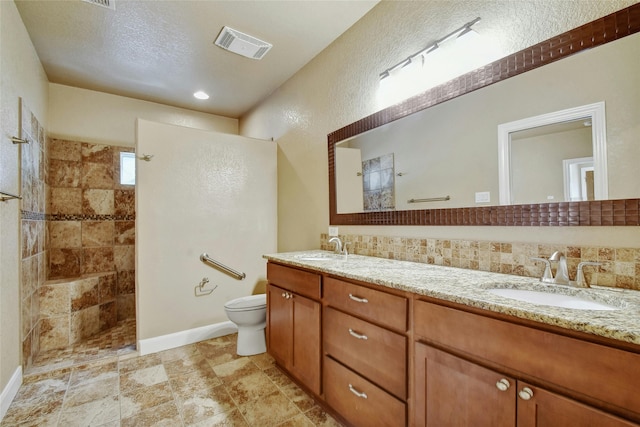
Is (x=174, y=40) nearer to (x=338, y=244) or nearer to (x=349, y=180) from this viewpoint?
(x=349, y=180)

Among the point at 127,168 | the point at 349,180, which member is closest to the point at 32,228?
the point at 127,168

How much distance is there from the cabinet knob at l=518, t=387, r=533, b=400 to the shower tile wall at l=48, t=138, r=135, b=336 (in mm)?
3581

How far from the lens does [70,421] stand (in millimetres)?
1617

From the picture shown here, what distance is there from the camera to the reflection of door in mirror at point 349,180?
2.23m

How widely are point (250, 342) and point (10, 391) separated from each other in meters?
1.49

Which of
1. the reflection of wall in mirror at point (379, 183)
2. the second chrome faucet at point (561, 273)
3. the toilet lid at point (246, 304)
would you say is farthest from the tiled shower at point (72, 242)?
the second chrome faucet at point (561, 273)

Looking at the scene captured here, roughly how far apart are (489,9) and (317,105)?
152 centimetres

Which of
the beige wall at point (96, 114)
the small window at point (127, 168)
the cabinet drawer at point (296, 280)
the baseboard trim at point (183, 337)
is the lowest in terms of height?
the baseboard trim at point (183, 337)

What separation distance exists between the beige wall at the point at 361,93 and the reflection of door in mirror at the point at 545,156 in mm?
161

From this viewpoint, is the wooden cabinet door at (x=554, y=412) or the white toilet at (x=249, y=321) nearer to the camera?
the wooden cabinet door at (x=554, y=412)

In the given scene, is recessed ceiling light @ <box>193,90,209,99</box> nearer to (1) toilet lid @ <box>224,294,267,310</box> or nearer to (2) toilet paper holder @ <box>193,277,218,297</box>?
(2) toilet paper holder @ <box>193,277,218,297</box>

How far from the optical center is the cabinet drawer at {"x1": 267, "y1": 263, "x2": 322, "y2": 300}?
65.4 inches

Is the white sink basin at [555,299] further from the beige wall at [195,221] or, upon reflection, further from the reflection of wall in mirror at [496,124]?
the beige wall at [195,221]

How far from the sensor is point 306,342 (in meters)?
1.72
